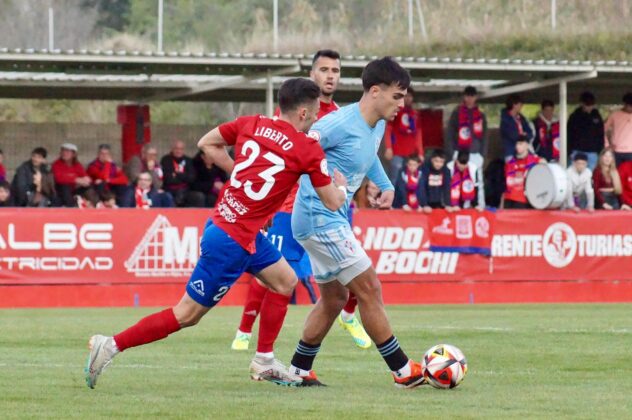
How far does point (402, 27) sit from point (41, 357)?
2746 cm

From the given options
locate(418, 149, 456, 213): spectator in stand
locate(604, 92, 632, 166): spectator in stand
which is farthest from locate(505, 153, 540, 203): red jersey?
locate(604, 92, 632, 166): spectator in stand

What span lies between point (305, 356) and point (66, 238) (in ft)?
41.4

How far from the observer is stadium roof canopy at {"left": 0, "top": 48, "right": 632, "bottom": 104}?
76.7 ft

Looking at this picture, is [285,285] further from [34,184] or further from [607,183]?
[607,183]

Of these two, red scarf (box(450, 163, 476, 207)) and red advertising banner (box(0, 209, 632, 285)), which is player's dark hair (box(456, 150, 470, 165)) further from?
red advertising banner (box(0, 209, 632, 285))

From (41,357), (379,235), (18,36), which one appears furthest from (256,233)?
(18,36)

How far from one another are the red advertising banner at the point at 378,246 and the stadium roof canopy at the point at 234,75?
9.46ft

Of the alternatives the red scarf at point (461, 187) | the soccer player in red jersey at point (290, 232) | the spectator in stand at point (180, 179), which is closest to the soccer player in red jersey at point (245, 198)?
the soccer player in red jersey at point (290, 232)

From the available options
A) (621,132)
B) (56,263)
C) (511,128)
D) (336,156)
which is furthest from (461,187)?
(336,156)

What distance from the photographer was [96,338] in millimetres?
8648

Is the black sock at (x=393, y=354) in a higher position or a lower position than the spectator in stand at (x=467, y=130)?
lower

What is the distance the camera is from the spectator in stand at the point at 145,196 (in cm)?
2336

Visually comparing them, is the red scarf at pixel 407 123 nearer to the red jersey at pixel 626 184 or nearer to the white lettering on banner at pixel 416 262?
the white lettering on banner at pixel 416 262

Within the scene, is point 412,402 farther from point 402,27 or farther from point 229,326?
point 402,27
